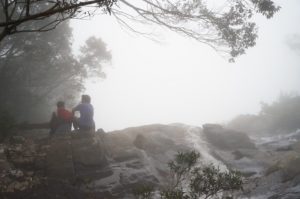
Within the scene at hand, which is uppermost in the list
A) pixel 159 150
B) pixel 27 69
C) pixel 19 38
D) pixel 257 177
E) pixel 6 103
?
pixel 19 38

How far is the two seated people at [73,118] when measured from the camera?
43.2 ft

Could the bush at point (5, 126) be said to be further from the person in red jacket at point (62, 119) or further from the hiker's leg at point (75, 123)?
the hiker's leg at point (75, 123)

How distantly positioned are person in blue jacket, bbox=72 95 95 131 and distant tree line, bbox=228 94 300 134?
890 inches

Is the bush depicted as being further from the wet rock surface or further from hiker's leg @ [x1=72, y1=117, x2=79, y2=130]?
hiker's leg @ [x1=72, y1=117, x2=79, y2=130]

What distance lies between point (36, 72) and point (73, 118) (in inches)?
497

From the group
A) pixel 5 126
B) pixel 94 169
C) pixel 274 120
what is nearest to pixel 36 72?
pixel 5 126

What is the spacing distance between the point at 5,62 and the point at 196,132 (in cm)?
1426

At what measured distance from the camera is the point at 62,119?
13375 millimetres

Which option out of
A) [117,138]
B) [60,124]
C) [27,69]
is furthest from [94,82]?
[60,124]

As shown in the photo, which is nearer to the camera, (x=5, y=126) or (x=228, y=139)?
(x=5, y=126)

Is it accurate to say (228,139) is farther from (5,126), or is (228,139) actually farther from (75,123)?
(5,126)

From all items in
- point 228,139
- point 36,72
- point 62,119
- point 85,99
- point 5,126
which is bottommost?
point 228,139

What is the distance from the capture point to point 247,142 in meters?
20.8

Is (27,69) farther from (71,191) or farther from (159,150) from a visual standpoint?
(71,191)
